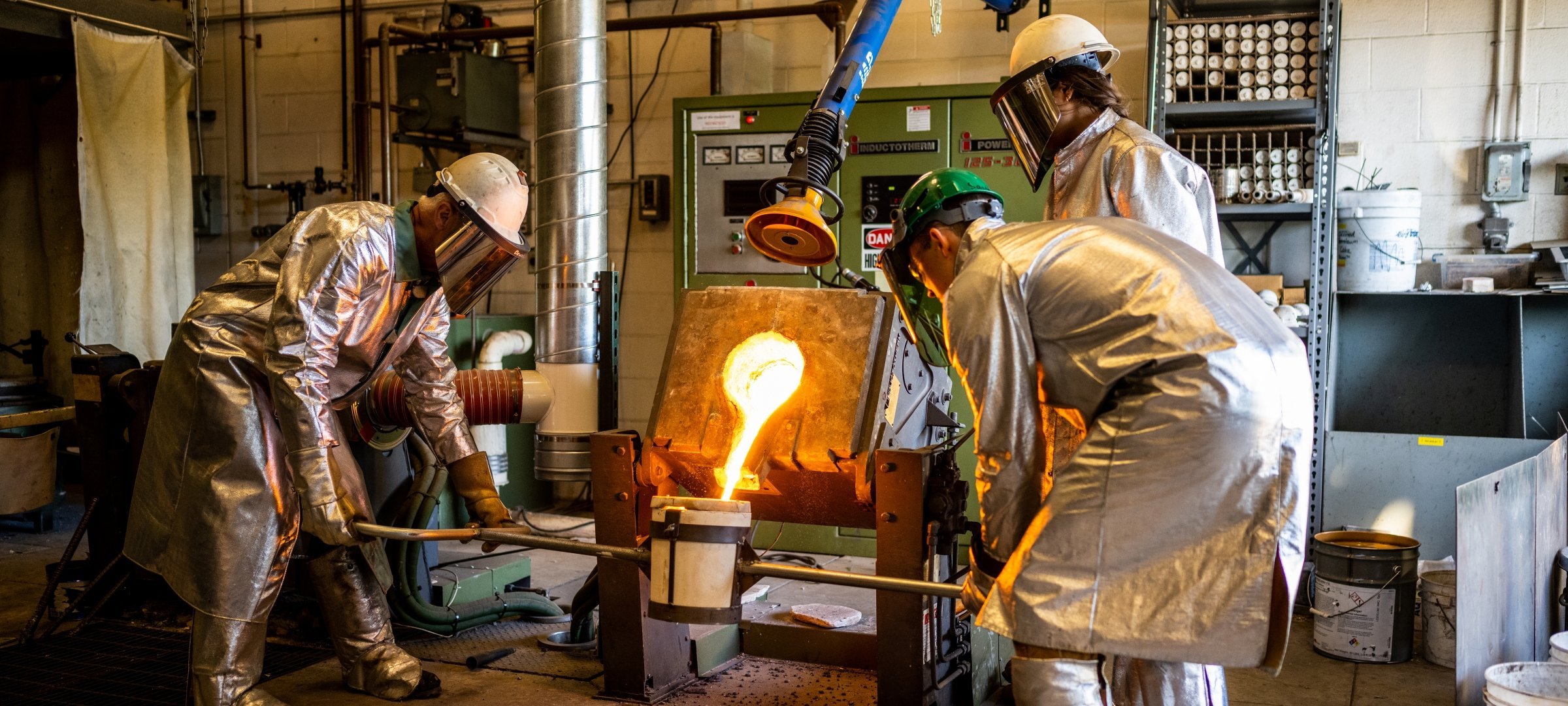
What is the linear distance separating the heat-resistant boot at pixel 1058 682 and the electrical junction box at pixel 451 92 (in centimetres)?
425

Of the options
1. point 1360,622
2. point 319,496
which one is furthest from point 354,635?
point 1360,622

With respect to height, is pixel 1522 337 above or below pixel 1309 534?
above

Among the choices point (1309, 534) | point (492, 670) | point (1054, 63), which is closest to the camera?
point (1054, 63)

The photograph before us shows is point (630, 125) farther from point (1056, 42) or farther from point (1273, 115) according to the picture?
point (1056, 42)

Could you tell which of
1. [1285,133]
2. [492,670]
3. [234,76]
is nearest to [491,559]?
[492,670]

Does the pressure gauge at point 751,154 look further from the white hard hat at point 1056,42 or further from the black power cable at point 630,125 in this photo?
the white hard hat at point 1056,42

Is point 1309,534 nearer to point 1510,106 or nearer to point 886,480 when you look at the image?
point 1510,106

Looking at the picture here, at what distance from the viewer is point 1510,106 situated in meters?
4.33

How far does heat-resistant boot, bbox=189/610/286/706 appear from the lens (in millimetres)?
2705

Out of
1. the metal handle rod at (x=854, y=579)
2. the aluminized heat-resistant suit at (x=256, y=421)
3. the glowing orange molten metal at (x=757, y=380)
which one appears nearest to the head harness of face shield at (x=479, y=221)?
the aluminized heat-resistant suit at (x=256, y=421)

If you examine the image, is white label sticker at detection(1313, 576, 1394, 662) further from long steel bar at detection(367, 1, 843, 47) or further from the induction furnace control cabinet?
long steel bar at detection(367, 1, 843, 47)

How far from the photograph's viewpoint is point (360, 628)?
3.06m

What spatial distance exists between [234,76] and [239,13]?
0.33 metres

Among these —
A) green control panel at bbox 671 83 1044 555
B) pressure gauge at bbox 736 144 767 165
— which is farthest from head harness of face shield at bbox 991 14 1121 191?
pressure gauge at bbox 736 144 767 165
